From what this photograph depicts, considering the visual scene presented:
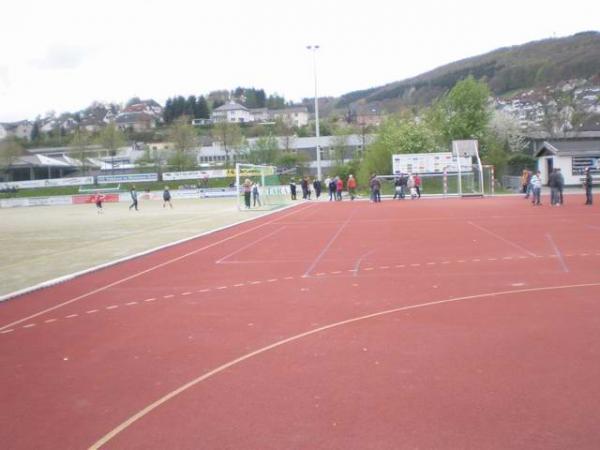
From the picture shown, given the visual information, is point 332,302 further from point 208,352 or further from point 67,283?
point 67,283

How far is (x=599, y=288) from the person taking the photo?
945cm

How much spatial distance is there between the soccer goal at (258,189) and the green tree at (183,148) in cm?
4271

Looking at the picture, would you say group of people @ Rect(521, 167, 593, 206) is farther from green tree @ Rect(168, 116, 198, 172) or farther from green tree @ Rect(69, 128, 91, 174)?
green tree @ Rect(69, 128, 91, 174)

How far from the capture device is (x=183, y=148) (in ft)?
292

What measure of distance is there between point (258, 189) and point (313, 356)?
31707 mm

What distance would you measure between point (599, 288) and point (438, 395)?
541 cm

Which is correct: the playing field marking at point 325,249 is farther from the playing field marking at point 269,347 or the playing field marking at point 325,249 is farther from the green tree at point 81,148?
the green tree at point 81,148

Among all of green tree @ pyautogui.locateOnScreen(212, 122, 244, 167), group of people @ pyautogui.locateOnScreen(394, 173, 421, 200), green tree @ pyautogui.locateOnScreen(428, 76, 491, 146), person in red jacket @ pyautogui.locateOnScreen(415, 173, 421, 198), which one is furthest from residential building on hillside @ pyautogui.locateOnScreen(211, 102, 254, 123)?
group of people @ pyautogui.locateOnScreen(394, 173, 421, 200)

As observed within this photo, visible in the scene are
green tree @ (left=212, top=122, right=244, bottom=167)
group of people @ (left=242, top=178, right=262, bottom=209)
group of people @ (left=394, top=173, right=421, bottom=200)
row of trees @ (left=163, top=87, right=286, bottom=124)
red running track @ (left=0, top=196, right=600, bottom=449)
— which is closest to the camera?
red running track @ (left=0, top=196, right=600, bottom=449)

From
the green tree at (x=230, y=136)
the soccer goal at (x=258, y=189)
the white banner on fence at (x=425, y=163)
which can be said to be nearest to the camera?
the soccer goal at (x=258, y=189)

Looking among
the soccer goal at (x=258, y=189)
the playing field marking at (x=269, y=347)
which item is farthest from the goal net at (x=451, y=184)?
the playing field marking at (x=269, y=347)

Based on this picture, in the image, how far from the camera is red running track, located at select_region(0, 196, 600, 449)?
15.3ft

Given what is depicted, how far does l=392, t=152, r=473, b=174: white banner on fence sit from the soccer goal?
8.94 meters

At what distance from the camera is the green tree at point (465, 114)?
179ft
